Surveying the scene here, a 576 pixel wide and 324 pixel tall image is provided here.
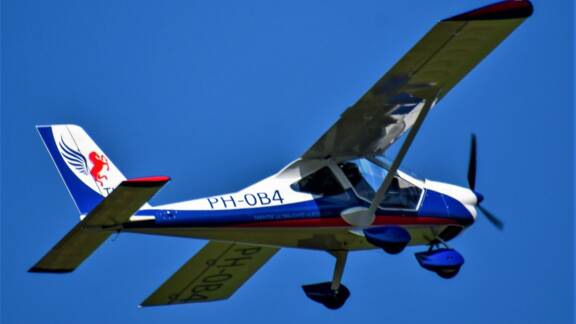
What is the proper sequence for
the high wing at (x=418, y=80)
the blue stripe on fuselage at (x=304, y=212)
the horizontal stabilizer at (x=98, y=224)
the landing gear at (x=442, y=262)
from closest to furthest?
the horizontal stabilizer at (x=98, y=224), the high wing at (x=418, y=80), the blue stripe on fuselage at (x=304, y=212), the landing gear at (x=442, y=262)

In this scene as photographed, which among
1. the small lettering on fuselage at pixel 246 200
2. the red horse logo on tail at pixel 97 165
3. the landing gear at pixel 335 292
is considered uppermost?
the red horse logo on tail at pixel 97 165

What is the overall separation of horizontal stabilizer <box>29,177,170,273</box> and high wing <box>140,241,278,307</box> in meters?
3.58

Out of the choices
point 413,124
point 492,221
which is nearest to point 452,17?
point 413,124

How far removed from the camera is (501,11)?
25.1 metres

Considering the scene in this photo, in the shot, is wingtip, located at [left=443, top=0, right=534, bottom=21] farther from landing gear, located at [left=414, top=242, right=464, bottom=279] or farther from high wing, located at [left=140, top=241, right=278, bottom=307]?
high wing, located at [left=140, top=241, right=278, bottom=307]

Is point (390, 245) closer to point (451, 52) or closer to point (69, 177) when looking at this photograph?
point (451, 52)

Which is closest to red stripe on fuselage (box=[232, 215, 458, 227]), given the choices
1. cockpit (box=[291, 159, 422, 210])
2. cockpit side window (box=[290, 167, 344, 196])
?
cockpit (box=[291, 159, 422, 210])

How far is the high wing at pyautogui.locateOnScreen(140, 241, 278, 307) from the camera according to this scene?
29.6 metres

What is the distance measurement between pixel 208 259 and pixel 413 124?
4488mm

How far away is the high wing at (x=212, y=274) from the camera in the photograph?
97.1 feet

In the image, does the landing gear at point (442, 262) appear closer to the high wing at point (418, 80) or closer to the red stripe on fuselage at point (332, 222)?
the red stripe on fuselage at point (332, 222)

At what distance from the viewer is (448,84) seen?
2672cm

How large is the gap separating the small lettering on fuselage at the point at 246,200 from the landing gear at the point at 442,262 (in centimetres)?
227

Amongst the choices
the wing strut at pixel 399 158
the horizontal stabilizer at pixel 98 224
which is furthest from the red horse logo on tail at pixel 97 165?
the wing strut at pixel 399 158
